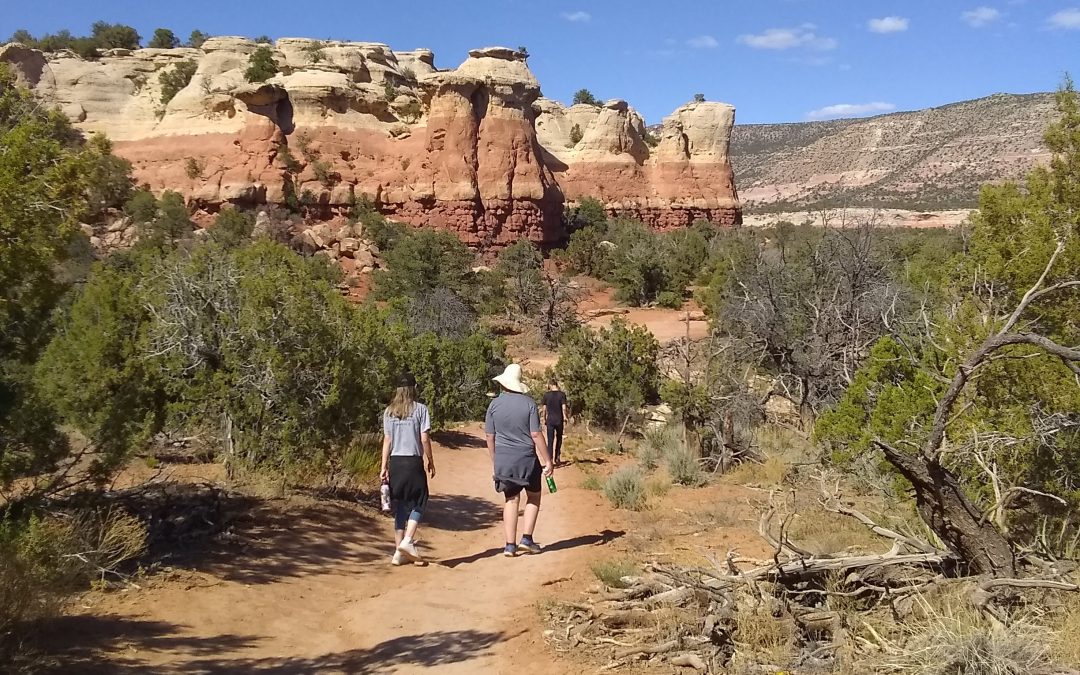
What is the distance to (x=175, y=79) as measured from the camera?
4016cm

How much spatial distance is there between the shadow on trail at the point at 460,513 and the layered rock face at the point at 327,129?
29.8 metres

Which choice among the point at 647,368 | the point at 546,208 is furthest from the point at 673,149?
the point at 647,368

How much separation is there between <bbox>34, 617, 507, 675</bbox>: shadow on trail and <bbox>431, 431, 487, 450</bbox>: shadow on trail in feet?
24.7

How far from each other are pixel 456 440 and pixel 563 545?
605 cm

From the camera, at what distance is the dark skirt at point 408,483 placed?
641cm

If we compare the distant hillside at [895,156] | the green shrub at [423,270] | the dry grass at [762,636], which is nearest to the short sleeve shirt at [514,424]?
the dry grass at [762,636]

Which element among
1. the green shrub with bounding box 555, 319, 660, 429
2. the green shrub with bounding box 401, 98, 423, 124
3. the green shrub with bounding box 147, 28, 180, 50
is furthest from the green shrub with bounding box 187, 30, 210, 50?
the green shrub with bounding box 555, 319, 660, 429

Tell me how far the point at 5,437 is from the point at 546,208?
124 feet

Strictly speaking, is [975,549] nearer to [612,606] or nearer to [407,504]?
[612,606]

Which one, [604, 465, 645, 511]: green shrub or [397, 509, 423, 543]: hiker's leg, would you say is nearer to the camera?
[397, 509, 423, 543]: hiker's leg

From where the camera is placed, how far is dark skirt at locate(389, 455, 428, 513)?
641cm

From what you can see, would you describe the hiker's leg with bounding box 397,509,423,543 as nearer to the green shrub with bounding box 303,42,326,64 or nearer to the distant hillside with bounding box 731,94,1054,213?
the green shrub with bounding box 303,42,326,64

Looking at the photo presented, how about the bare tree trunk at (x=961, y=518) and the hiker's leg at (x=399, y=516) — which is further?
the hiker's leg at (x=399, y=516)

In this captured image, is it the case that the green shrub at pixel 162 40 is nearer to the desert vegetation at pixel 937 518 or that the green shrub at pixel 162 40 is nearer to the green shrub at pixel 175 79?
the green shrub at pixel 175 79
